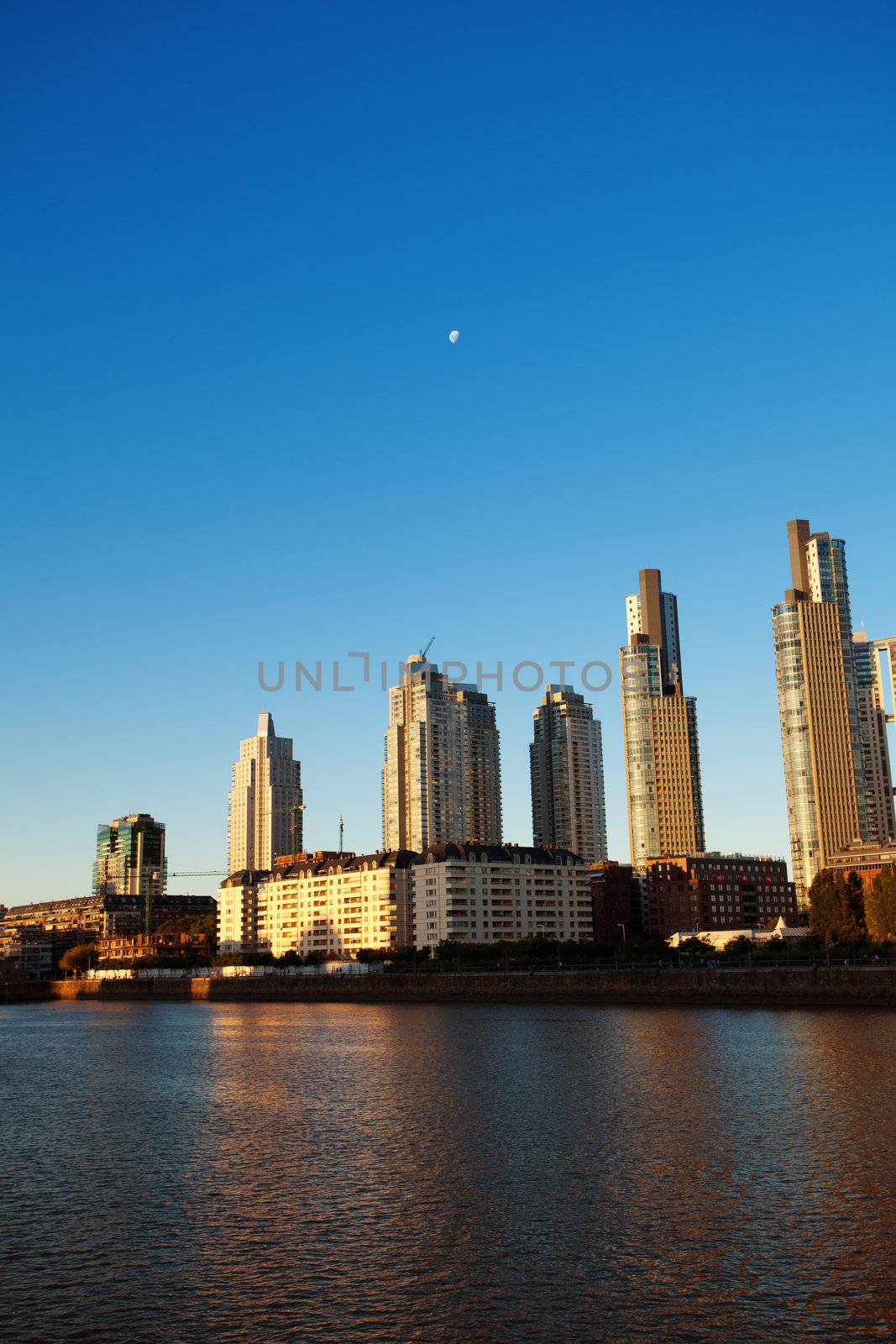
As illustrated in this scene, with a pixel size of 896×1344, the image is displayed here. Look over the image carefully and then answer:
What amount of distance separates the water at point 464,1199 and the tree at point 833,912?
3925 inches

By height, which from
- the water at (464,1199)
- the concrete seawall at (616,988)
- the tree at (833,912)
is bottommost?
the water at (464,1199)

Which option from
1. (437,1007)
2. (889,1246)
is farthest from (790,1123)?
(437,1007)

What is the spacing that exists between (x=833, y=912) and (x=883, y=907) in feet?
55.5

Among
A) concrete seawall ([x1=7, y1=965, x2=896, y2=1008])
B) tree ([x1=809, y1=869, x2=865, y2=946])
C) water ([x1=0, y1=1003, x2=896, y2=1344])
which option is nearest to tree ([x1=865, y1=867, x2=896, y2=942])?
tree ([x1=809, y1=869, x2=865, y2=946])

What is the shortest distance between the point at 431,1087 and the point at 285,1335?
42.2 metres

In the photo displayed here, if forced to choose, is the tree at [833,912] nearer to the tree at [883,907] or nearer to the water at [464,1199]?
the tree at [883,907]

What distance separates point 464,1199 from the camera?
4138cm

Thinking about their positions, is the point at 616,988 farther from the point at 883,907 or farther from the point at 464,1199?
the point at 464,1199

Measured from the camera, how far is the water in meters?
29.6

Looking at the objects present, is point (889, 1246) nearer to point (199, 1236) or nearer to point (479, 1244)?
point (479, 1244)

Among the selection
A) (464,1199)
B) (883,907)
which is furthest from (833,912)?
(464,1199)

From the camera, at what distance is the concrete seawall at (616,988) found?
370 feet

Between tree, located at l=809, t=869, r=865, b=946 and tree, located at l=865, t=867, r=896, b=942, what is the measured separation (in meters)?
3.71

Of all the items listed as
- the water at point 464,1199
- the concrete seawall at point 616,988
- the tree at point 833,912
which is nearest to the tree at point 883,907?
the tree at point 833,912
